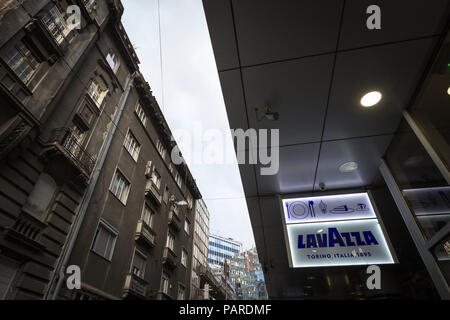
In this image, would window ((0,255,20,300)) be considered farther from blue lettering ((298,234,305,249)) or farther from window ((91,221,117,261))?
blue lettering ((298,234,305,249))

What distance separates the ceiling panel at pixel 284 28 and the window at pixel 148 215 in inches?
543

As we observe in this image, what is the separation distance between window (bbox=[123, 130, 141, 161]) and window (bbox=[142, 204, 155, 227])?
3.46m

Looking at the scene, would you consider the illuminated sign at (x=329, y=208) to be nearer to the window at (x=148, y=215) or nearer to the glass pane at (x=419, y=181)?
the glass pane at (x=419, y=181)

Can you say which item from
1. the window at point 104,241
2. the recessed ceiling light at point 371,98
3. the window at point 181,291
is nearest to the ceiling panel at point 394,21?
the recessed ceiling light at point 371,98

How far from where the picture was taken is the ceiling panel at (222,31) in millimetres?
2879

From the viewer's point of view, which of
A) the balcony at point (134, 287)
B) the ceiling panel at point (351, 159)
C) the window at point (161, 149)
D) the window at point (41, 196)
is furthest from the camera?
the window at point (161, 149)

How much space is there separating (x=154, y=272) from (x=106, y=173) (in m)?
7.47

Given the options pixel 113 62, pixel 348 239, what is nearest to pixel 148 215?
pixel 113 62

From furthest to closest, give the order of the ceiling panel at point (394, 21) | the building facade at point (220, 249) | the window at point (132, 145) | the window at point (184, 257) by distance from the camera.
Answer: the building facade at point (220, 249)
the window at point (184, 257)
the window at point (132, 145)
the ceiling panel at point (394, 21)

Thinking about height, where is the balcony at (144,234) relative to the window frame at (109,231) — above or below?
above

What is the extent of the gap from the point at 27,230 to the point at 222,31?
838 centimetres

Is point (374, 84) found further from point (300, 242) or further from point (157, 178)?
point (157, 178)

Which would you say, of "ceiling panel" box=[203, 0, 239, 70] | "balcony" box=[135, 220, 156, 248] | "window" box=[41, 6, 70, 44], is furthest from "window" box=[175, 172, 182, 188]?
"ceiling panel" box=[203, 0, 239, 70]

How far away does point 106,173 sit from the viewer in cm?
1133
